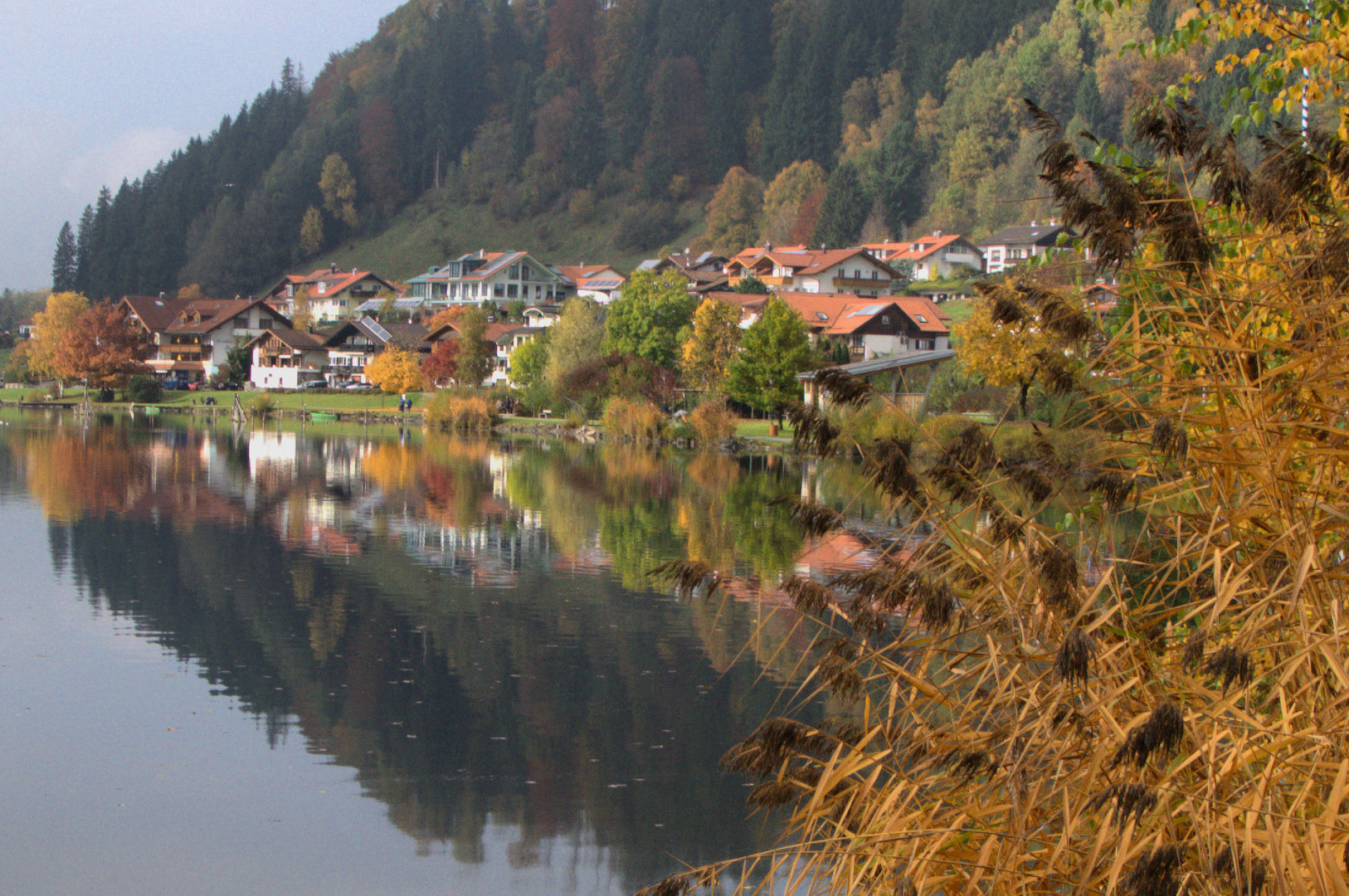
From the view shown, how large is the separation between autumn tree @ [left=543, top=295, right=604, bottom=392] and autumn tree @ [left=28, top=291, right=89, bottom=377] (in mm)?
39929

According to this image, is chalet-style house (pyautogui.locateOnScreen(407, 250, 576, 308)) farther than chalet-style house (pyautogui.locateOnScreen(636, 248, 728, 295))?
Yes

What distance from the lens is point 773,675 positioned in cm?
1441

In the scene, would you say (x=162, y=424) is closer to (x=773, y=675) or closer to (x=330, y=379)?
(x=330, y=379)

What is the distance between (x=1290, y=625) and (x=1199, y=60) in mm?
93278

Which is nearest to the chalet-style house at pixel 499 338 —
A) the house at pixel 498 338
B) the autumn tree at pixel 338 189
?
the house at pixel 498 338

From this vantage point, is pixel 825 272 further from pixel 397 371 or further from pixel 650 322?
pixel 650 322

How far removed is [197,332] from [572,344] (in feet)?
158

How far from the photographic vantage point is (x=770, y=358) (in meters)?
53.4

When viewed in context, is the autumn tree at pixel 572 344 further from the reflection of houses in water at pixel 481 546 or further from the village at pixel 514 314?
the reflection of houses in water at pixel 481 546

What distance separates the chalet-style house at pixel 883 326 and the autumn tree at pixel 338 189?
10006 cm

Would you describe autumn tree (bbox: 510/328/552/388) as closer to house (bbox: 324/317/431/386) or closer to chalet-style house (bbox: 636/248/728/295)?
chalet-style house (bbox: 636/248/728/295)

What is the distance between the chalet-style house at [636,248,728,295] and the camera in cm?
9800

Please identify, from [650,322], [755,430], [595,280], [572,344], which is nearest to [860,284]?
[595,280]

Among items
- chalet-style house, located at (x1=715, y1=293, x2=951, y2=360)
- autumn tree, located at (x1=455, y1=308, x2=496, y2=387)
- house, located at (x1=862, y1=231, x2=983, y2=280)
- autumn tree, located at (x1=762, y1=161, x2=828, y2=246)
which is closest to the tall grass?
chalet-style house, located at (x1=715, y1=293, x2=951, y2=360)
